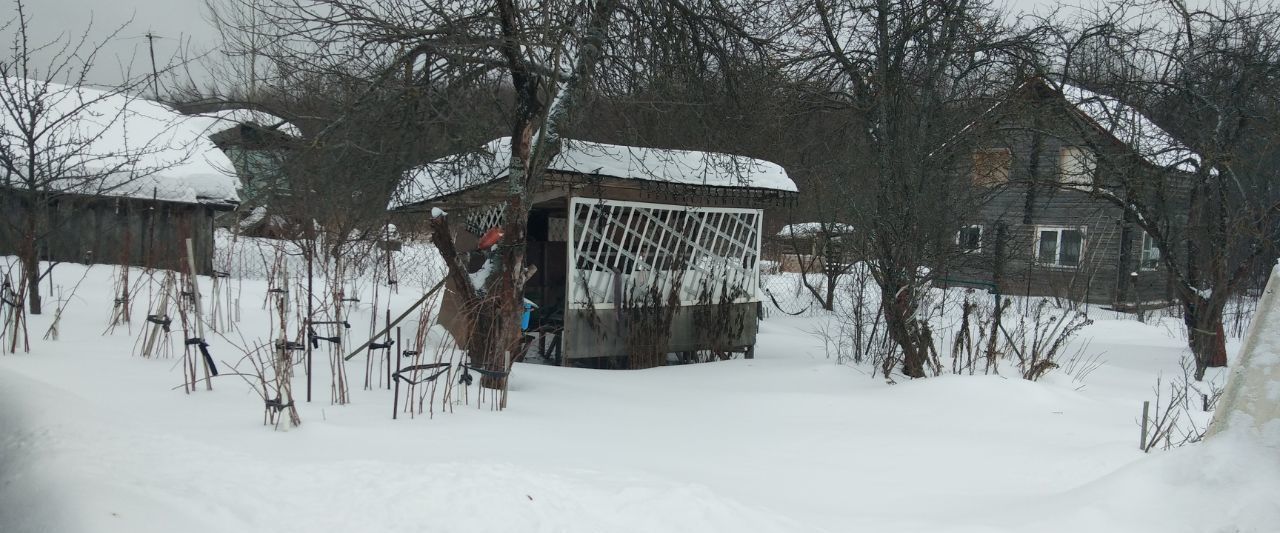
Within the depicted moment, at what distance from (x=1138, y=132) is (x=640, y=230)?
6.19 meters

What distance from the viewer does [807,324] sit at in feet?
49.5

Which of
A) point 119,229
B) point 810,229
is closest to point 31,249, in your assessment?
point 119,229

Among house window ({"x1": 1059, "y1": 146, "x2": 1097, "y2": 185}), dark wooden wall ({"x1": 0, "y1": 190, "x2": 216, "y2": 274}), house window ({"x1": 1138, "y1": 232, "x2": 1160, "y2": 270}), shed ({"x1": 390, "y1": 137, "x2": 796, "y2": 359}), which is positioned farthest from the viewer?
house window ({"x1": 1138, "y1": 232, "x2": 1160, "y2": 270})

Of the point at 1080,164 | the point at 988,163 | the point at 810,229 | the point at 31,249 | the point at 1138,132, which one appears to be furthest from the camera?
the point at 810,229

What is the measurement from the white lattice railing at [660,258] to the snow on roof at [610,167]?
23.5 inches

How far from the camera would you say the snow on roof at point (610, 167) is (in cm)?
734

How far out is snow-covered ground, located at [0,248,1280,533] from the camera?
2.95 m

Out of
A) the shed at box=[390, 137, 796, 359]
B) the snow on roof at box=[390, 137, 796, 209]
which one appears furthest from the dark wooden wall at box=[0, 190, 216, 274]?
the snow on roof at box=[390, 137, 796, 209]

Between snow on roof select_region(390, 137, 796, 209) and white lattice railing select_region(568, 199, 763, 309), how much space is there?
596mm

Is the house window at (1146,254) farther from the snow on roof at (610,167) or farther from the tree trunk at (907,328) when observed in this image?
the tree trunk at (907,328)

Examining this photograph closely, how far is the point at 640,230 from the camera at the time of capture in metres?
10.4

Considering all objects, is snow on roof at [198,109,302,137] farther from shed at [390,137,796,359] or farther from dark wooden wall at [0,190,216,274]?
dark wooden wall at [0,190,216,274]

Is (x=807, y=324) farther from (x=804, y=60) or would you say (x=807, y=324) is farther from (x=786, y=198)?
(x=804, y=60)

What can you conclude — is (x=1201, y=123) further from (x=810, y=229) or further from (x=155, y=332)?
(x=155, y=332)
